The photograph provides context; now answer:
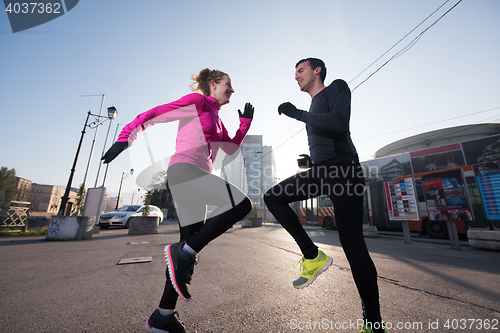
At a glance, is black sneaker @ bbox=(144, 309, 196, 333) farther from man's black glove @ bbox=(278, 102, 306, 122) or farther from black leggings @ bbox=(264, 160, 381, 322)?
man's black glove @ bbox=(278, 102, 306, 122)

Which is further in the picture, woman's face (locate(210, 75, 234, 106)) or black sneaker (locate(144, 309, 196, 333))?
woman's face (locate(210, 75, 234, 106))

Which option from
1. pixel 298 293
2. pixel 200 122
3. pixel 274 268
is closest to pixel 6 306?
pixel 200 122

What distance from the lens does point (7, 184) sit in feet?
186

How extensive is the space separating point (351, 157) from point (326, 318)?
139 centimetres

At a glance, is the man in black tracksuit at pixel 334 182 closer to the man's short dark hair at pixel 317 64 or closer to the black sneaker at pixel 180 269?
the man's short dark hair at pixel 317 64

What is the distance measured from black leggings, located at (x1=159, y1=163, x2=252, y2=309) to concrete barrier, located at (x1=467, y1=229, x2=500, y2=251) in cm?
900

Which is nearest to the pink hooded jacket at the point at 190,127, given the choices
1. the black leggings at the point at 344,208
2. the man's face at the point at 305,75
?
the black leggings at the point at 344,208

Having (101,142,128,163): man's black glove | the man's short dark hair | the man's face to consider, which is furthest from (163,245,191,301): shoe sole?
the man's short dark hair

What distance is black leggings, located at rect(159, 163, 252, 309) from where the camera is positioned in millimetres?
1596

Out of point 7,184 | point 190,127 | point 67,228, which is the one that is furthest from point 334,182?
point 7,184

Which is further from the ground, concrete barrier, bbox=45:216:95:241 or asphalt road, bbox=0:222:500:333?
concrete barrier, bbox=45:216:95:241

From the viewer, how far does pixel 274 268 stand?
3627mm

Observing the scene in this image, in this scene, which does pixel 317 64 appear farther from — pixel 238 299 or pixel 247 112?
pixel 238 299

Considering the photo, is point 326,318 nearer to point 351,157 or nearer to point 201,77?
point 351,157
